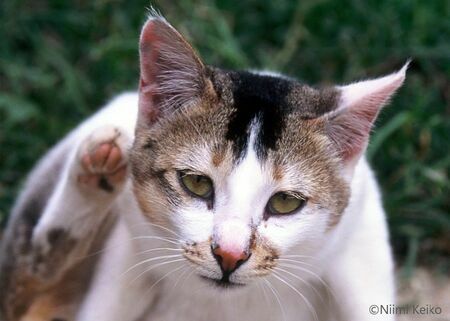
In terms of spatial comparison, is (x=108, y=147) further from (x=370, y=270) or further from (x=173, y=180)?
(x=370, y=270)

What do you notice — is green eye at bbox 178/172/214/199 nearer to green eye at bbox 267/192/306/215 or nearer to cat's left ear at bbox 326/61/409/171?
green eye at bbox 267/192/306/215

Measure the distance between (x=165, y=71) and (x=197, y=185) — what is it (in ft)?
0.83

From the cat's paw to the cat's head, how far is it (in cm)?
8

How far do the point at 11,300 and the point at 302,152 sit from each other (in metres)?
0.94

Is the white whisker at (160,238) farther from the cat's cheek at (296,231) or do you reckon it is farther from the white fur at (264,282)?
the cat's cheek at (296,231)

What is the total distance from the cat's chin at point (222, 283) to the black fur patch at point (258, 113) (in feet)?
0.81

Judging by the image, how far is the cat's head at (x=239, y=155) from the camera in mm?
1721

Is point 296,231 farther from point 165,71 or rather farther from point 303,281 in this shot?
point 165,71

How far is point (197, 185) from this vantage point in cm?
179

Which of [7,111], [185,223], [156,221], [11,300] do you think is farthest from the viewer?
[7,111]

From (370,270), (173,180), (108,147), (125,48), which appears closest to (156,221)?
(173,180)

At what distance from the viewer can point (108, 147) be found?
6.56 feet

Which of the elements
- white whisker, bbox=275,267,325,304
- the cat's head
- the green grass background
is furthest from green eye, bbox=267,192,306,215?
the green grass background

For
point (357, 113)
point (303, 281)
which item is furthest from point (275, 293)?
point (357, 113)
